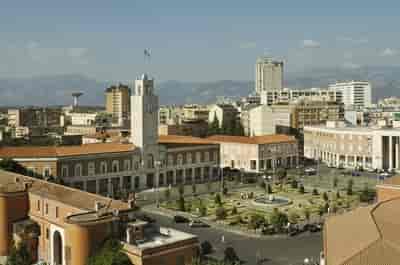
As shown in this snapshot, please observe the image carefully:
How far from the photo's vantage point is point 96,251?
26.4 meters

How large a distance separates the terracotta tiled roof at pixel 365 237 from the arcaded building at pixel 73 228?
7.16m

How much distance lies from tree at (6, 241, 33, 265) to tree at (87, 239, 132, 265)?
4.75 meters

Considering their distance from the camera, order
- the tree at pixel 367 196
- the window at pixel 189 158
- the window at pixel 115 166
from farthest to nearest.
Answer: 1. the window at pixel 189 158
2. the window at pixel 115 166
3. the tree at pixel 367 196

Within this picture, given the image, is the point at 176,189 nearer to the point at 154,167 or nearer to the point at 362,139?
the point at 154,167

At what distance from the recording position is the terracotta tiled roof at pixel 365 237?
20.3 metres

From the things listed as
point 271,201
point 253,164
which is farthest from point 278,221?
point 253,164

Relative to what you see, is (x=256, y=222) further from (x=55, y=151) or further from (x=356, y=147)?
(x=356, y=147)

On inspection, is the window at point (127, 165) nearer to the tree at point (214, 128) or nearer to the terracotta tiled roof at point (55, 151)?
the terracotta tiled roof at point (55, 151)

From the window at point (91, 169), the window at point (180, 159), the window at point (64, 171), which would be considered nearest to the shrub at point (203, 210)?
the window at point (91, 169)

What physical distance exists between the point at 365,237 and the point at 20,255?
17.8 m

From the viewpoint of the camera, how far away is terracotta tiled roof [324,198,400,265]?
20266mm

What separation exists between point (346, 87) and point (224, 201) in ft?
510

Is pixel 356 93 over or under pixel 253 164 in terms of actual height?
over

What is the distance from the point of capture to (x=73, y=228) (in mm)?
26344
